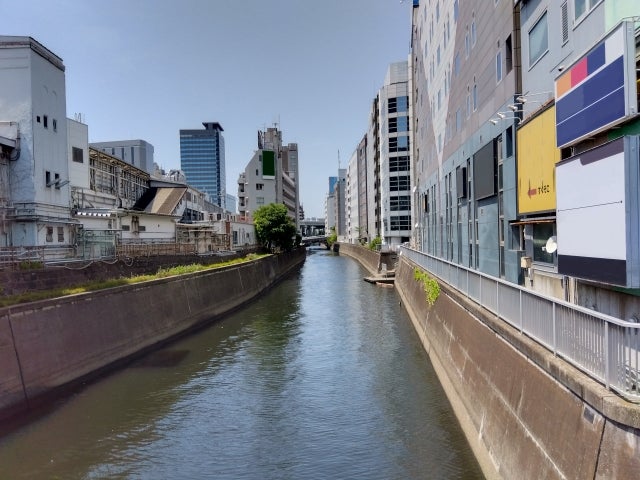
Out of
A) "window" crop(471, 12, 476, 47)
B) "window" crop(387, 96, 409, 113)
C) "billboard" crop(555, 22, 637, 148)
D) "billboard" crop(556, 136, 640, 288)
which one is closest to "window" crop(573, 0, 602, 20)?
"billboard" crop(555, 22, 637, 148)

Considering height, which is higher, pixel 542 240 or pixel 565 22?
pixel 565 22

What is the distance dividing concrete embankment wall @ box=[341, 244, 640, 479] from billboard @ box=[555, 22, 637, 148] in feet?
16.2

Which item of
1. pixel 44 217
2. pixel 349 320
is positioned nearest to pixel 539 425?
pixel 349 320

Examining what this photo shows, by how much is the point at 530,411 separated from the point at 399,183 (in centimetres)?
7549

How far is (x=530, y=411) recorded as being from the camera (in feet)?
29.9

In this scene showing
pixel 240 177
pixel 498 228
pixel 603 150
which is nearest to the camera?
pixel 603 150

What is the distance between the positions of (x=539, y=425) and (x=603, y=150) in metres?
5.71

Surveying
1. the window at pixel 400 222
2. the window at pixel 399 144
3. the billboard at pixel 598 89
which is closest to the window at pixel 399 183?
the window at pixel 399 144

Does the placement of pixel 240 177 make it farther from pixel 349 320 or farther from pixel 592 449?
pixel 592 449

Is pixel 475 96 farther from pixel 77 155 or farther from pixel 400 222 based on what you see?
pixel 400 222

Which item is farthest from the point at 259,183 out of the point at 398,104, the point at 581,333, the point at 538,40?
the point at 581,333

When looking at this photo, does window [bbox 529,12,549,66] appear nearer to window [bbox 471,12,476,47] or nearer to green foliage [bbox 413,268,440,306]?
window [bbox 471,12,476,47]

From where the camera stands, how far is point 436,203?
42.9 metres

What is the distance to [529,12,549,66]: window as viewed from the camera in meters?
16.8
